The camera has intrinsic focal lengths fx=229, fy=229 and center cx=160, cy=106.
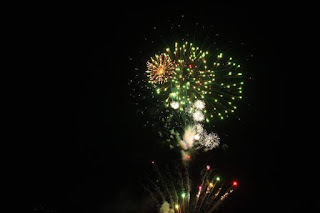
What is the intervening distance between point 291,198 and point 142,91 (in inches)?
290

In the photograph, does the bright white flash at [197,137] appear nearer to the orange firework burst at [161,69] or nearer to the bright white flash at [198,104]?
the bright white flash at [198,104]

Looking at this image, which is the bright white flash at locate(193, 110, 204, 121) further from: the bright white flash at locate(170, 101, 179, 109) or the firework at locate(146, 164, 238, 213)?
the firework at locate(146, 164, 238, 213)

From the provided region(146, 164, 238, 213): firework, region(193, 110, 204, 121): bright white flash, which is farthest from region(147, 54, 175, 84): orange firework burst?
region(146, 164, 238, 213): firework

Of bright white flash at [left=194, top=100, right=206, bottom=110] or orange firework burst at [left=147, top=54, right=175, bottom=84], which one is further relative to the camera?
bright white flash at [left=194, top=100, right=206, bottom=110]

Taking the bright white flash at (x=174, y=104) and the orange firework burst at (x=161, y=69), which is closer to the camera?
the orange firework burst at (x=161, y=69)

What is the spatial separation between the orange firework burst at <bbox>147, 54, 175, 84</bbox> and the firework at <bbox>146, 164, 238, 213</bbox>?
3.81m

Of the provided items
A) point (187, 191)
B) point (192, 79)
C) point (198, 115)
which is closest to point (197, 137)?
point (198, 115)

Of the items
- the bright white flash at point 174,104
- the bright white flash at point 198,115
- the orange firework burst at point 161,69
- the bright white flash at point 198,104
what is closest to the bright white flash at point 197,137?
the bright white flash at point 198,115

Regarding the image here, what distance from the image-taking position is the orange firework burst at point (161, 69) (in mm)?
9002

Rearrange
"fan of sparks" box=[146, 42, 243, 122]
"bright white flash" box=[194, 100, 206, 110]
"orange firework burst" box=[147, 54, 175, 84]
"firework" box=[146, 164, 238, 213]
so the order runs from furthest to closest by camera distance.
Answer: "bright white flash" box=[194, 100, 206, 110]
"fan of sparks" box=[146, 42, 243, 122]
"orange firework burst" box=[147, 54, 175, 84]
"firework" box=[146, 164, 238, 213]

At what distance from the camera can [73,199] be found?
9.20 meters

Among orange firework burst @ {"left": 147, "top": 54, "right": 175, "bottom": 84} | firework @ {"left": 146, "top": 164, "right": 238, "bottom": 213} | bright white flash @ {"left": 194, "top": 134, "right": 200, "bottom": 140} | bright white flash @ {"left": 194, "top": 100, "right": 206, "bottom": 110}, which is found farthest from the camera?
bright white flash @ {"left": 194, "top": 134, "right": 200, "bottom": 140}

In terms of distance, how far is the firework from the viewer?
8.48 metres

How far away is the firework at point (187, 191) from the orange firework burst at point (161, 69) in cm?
381
